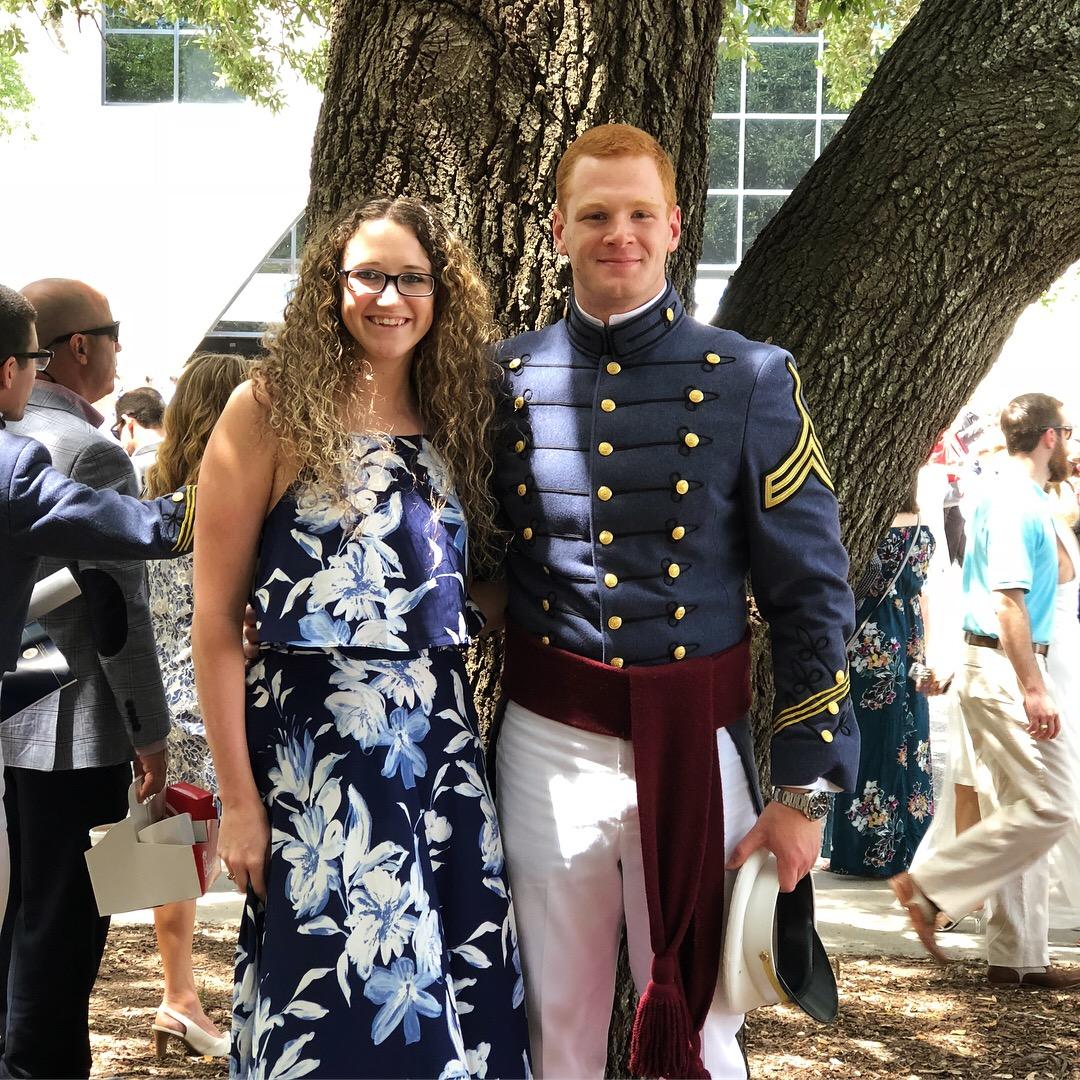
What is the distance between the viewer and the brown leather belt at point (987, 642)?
17.3 ft

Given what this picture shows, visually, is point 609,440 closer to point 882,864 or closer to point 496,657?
point 496,657

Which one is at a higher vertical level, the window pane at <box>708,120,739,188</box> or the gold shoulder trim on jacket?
the window pane at <box>708,120,739,188</box>

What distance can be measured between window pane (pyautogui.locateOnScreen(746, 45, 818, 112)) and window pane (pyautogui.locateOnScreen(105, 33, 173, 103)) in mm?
10027

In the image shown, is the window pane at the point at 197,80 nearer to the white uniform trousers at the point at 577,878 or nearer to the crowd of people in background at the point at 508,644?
the crowd of people in background at the point at 508,644

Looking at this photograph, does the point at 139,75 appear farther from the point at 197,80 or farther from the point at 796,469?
the point at 796,469

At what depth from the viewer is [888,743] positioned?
6.48 m

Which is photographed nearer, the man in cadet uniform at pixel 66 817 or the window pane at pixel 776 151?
the man in cadet uniform at pixel 66 817

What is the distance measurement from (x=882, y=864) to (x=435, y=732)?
175 inches

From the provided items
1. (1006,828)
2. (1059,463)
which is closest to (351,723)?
(1006,828)

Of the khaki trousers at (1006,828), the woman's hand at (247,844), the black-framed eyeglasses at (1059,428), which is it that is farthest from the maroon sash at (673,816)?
the black-framed eyeglasses at (1059,428)

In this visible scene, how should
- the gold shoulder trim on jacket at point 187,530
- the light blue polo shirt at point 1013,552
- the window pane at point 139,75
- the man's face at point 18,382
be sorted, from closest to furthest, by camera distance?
the gold shoulder trim on jacket at point 187,530 → the man's face at point 18,382 → the light blue polo shirt at point 1013,552 → the window pane at point 139,75

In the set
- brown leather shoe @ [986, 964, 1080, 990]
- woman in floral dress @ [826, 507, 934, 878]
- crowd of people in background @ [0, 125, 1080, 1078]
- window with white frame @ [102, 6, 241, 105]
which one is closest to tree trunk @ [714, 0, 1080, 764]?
crowd of people in background @ [0, 125, 1080, 1078]

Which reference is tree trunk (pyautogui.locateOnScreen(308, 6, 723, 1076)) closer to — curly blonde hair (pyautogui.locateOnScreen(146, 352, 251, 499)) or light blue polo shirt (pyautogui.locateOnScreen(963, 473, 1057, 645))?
curly blonde hair (pyautogui.locateOnScreen(146, 352, 251, 499))

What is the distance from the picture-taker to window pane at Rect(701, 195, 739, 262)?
85.0 ft
